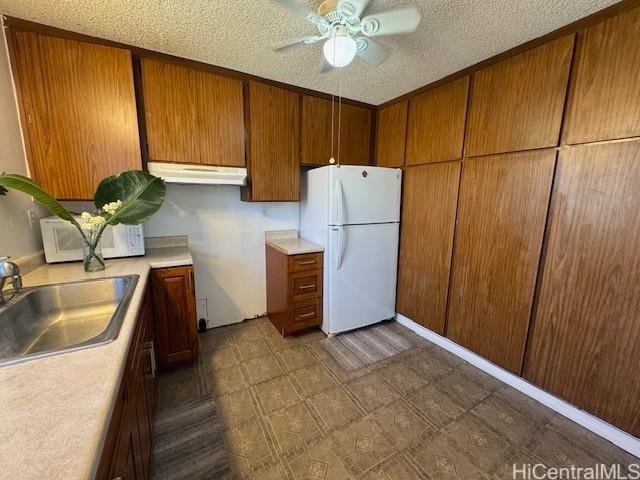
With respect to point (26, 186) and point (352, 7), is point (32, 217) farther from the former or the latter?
point (352, 7)

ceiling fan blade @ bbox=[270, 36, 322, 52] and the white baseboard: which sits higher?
ceiling fan blade @ bbox=[270, 36, 322, 52]

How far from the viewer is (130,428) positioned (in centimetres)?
88

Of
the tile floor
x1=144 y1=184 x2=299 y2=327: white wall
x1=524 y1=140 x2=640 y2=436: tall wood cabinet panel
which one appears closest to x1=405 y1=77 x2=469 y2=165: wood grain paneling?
x1=524 y1=140 x2=640 y2=436: tall wood cabinet panel

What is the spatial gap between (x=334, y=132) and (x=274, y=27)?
1.20m

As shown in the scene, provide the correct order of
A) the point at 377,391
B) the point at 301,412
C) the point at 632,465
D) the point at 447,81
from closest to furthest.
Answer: the point at 632,465 < the point at 301,412 < the point at 377,391 < the point at 447,81

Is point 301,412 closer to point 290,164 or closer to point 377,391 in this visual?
point 377,391

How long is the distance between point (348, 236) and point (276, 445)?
5.28 ft

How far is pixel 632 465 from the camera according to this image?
1.36m

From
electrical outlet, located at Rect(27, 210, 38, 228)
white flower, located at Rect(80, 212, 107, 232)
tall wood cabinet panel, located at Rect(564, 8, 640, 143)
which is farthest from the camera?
electrical outlet, located at Rect(27, 210, 38, 228)

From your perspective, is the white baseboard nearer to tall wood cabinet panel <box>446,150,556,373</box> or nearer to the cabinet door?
tall wood cabinet panel <box>446,150,556,373</box>

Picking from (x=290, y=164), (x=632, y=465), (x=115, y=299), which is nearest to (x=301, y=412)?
(x=115, y=299)

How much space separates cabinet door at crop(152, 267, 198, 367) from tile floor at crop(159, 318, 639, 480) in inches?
7.2

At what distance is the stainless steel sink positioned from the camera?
1038mm

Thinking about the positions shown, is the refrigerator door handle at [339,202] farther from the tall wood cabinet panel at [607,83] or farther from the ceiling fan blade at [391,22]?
the tall wood cabinet panel at [607,83]
